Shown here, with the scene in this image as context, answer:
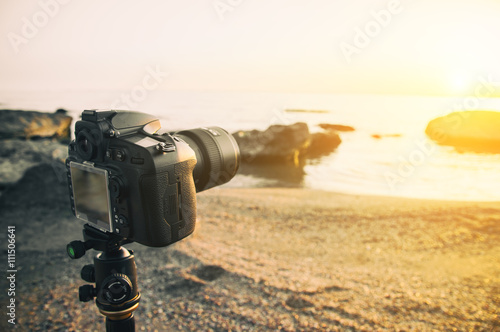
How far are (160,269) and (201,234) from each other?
5.15 feet

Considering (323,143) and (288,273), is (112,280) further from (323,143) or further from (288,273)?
(323,143)

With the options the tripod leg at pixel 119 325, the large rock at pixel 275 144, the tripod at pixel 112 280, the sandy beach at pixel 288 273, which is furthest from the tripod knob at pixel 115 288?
the large rock at pixel 275 144

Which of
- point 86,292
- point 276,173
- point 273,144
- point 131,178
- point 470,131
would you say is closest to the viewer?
point 131,178

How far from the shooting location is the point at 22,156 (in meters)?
7.45

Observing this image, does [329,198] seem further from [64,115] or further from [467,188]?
[64,115]

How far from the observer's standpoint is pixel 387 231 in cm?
711

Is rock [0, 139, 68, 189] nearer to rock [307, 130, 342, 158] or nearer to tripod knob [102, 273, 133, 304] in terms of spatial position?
tripod knob [102, 273, 133, 304]

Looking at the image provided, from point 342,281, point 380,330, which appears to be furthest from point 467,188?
point 380,330

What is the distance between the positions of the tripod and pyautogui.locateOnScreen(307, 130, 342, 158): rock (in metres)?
21.8

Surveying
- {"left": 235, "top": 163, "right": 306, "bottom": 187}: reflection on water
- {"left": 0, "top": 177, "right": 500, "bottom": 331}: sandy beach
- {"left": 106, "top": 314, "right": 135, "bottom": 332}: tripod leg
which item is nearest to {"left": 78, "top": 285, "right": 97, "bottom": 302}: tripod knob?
{"left": 106, "top": 314, "right": 135, "bottom": 332}: tripod leg

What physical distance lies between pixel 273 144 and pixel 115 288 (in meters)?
17.6

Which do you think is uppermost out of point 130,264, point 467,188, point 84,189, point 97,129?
point 97,129

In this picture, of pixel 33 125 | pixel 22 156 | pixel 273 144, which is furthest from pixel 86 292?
pixel 273 144

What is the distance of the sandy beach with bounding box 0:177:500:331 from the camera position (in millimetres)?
3896
